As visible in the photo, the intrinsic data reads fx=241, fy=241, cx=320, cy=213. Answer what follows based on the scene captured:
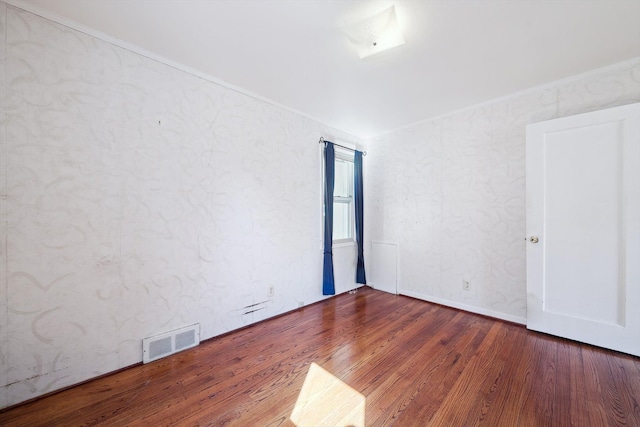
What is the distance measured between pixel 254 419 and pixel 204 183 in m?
1.87

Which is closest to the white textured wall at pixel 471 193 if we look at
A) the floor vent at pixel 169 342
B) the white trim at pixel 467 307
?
the white trim at pixel 467 307

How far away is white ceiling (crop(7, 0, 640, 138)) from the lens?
1563 millimetres

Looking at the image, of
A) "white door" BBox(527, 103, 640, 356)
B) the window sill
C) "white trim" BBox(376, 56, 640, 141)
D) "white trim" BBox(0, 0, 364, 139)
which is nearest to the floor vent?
the window sill

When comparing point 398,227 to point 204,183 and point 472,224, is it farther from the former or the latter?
point 204,183

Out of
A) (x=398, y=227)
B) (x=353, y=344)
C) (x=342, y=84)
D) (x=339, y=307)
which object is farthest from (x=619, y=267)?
(x=342, y=84)

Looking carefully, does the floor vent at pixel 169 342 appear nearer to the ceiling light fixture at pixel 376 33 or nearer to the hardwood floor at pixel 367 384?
the hardwood floor at pixel 367 384

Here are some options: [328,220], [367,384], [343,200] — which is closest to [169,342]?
[367,384]

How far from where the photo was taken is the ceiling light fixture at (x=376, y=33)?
164 cm

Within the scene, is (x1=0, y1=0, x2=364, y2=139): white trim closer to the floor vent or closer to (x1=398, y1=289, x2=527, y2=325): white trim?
the floor vent

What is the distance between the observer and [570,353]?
81.5 inches

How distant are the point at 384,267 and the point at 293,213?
179 cm

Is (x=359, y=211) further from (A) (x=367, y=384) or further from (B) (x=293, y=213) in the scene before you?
(A) (x=367, y=384)

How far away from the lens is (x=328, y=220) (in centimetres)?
334

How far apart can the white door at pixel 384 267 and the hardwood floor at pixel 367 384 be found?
1.23m
